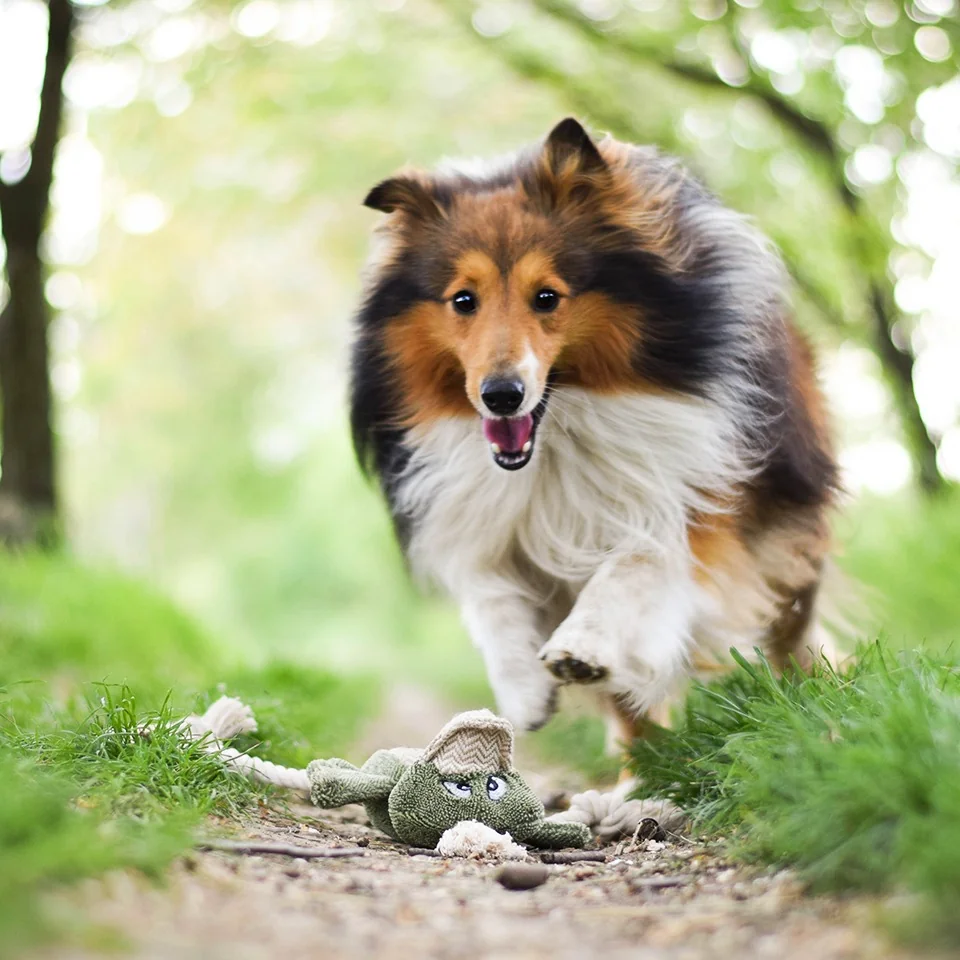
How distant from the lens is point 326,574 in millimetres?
26422

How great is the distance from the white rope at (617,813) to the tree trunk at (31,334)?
6137mm

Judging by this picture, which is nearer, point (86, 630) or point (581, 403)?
point (581, 403)

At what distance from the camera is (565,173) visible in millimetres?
4113

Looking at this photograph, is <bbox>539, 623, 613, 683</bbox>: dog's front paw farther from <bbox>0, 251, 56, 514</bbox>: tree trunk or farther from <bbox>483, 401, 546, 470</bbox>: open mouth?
<bbox>0, 251, 56, 514</bbox>: tree trunk

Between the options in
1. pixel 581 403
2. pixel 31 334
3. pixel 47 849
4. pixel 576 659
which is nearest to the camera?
pixel 47 849

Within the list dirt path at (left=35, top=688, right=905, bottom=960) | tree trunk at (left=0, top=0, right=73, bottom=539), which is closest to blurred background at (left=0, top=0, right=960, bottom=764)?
tree trunk at (left=0, top=0, right=73, bottom=539)

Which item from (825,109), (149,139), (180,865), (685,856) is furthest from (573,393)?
(149,139)

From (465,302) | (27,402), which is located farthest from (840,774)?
(27,402)

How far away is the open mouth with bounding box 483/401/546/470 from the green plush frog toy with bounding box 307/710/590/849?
978 millimetres

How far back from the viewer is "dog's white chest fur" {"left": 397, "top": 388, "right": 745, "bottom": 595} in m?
4.13

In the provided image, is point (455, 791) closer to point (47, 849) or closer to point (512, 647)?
point (512, 647)

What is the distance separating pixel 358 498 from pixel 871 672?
778 inches

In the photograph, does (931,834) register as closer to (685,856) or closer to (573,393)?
(685,856)

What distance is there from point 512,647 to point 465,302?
115 centimetres
